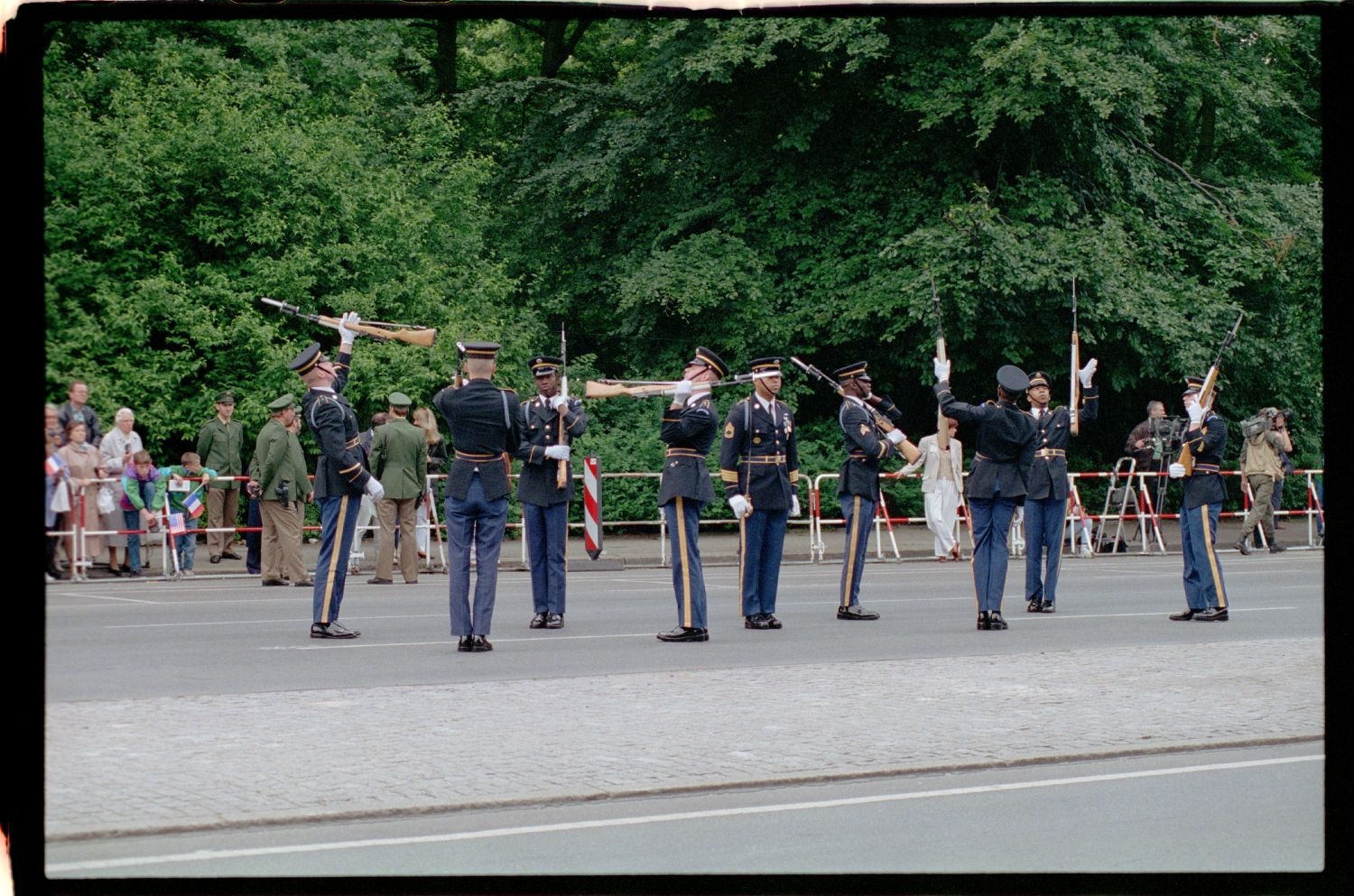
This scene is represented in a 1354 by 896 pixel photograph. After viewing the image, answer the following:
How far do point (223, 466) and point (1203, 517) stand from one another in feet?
33.6

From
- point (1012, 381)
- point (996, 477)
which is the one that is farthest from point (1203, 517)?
point (1012, 381)

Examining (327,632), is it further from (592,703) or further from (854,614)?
(854,614)

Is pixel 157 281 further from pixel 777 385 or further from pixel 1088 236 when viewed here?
pixel 1088 236

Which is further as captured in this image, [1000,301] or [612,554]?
[1000,301]

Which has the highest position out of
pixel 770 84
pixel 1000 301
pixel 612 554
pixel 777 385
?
pixel 770 84

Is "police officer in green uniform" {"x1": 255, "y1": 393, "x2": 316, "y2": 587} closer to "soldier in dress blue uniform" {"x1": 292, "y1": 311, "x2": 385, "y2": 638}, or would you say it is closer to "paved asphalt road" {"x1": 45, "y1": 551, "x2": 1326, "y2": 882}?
"paved asphalt road" {"x1": 45, "y1": 551, "x2": 1326, "y2": 882}

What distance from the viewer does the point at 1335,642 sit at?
400 centimetres

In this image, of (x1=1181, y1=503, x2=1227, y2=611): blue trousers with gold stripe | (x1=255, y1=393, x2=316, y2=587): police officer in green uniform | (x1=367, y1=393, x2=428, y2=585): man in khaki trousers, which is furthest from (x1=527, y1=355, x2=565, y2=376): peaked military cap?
(x1=1181, y1=503, x2=1227, y2=611): blue trousers with gold stripe

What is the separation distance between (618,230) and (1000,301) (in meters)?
5.93

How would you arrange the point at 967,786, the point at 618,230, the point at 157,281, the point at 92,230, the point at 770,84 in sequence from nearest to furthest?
the point at 92,230, the point at 157,281, the point at 967,786, the point at 770,84, the point at 618,230

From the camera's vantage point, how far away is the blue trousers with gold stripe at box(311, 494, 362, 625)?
1271cm

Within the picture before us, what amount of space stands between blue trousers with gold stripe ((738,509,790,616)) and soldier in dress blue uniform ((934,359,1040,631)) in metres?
1.61

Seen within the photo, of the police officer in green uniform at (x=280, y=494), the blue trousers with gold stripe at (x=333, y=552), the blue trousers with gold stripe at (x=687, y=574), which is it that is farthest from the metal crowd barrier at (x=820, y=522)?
the blue trousers with gold stripe at (x=687, y=574)

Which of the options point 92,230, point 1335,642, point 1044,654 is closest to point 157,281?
point 92,230
